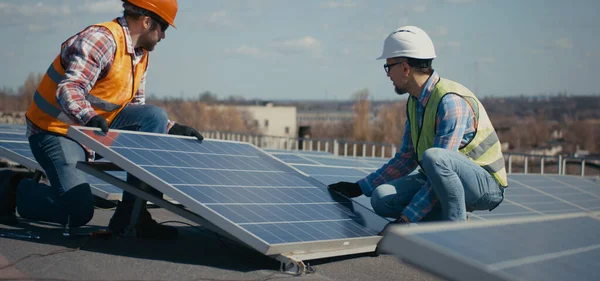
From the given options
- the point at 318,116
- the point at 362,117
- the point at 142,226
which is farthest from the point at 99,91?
the point at 318,116

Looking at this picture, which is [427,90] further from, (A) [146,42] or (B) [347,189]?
(A) [146,42]

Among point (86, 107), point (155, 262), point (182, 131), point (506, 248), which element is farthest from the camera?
point (182, 131)

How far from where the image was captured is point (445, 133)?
567 centimetres

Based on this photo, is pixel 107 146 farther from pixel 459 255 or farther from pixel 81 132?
pixel 459 255

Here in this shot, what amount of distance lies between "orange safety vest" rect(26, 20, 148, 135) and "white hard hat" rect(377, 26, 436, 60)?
207 centimetres

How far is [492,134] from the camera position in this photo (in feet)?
19.6

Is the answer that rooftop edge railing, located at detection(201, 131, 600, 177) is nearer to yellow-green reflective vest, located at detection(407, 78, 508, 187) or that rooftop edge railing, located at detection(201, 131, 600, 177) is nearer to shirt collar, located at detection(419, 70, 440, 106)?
yellow-green reflective vest, located at detection(407, 78, 508, 187)

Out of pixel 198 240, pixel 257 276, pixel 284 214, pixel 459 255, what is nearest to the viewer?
pixel 459 255

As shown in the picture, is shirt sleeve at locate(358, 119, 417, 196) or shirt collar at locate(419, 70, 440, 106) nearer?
shirt collar at locate(419, 70, 440, 106)

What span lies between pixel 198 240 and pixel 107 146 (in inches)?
60.0

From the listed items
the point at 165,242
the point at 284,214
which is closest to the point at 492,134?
the point at 284,214

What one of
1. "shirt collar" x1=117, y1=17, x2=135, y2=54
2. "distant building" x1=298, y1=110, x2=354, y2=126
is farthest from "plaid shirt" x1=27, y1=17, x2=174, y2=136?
"distant building" x1=298, y1=110, x2=354, y2=126

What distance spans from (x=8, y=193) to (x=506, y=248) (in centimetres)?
477

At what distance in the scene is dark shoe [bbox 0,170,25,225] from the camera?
6312 millimetres
